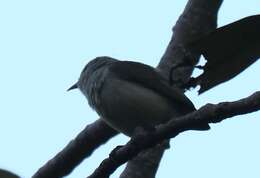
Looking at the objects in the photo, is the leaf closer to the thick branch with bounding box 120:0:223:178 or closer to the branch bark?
the branch bark

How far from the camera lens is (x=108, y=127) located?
5453 millimetres

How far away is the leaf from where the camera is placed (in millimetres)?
3168

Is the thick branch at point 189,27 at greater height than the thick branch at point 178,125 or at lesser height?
lesser

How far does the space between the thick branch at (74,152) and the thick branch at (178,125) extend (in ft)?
4.15

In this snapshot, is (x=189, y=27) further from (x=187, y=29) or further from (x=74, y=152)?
(x=74, y=152)

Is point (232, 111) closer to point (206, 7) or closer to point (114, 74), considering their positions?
point (206, 7)

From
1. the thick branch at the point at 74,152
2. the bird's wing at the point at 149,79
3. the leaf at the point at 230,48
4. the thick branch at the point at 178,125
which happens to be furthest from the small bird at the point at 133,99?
the leaf at the point at 230,48

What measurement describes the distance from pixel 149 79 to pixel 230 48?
2.40 m

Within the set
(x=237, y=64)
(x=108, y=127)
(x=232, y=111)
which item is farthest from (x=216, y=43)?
(x=108, y=127)

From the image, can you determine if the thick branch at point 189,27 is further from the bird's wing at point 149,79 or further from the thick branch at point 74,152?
the thick branch at point 74,152

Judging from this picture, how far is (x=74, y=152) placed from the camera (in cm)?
485

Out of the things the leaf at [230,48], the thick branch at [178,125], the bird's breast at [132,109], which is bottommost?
the bird's breast at [132,109]

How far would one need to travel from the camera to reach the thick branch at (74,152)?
470 cm

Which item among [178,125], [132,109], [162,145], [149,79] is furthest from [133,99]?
[178,125]
